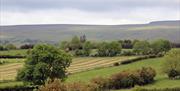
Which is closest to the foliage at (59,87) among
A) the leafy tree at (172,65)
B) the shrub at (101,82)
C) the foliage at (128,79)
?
the shrub at (101,82)

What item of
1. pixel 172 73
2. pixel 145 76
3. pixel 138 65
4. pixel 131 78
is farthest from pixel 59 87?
pixel 138 65

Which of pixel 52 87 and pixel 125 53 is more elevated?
pixel 52 87

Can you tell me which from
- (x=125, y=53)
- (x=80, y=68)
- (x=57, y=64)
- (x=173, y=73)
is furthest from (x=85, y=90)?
(x=125, y=53)

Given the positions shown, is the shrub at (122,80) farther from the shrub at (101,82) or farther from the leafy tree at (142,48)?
the leafy tree at (142,48)

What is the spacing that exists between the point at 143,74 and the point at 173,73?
9.64 metres

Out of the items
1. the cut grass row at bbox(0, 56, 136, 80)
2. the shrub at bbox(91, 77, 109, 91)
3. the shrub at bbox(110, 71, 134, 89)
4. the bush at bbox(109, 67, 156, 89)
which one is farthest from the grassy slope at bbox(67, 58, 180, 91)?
the shrub at bbox(91, 77, 109, 91)

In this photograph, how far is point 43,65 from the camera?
79375 mm

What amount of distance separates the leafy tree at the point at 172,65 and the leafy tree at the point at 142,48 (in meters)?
62.4

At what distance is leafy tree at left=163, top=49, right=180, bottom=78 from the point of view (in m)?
98.6

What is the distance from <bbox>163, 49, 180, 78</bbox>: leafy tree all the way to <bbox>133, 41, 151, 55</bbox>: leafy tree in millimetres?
62402

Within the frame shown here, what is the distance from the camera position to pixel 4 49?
174 meters

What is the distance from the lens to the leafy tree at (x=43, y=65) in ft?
262

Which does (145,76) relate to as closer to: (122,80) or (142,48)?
(122,80)

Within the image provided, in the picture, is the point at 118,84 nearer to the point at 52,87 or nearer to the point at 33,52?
the point at 33,52
